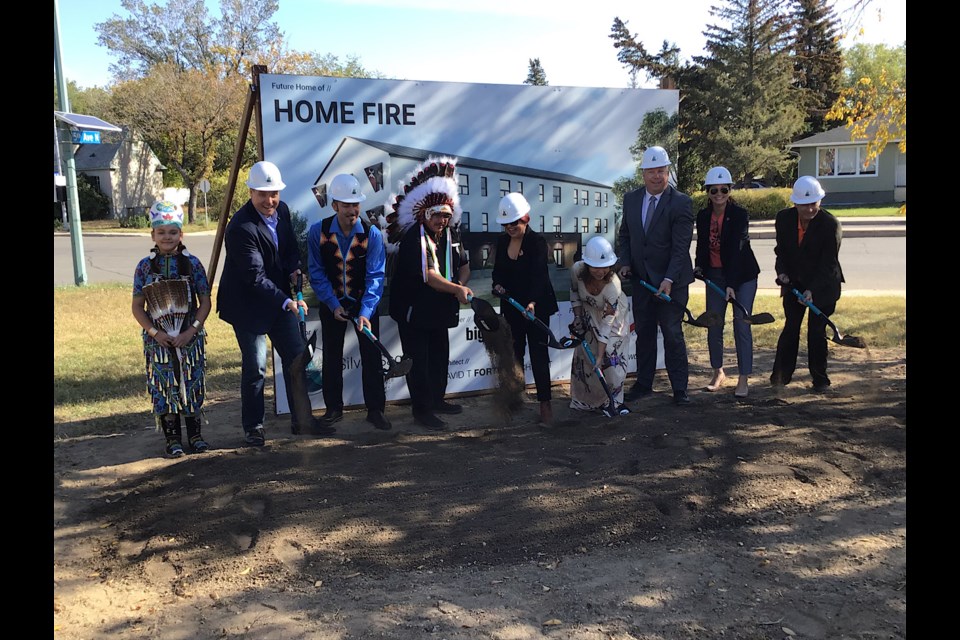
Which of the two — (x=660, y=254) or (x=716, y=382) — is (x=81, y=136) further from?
(x=716, y=382)

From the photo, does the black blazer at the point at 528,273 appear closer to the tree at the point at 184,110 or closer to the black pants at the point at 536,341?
the black pants at the point at 536,341

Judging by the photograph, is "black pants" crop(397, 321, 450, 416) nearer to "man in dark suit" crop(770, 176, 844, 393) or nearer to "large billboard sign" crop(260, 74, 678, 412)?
"large billboard sign" crop(260, 74, 678, 412)

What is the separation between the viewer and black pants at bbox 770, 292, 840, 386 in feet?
22.8

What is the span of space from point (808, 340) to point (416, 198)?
11.8 ft

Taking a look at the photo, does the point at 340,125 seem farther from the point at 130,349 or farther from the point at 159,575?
the point at 130,349

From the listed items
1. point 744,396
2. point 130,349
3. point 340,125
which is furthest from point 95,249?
point 744,396

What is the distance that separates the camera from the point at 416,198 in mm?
6641

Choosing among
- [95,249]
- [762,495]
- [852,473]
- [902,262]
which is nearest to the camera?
[762,495]

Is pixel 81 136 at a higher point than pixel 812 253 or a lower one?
higher

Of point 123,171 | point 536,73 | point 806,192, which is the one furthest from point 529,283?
point 536,73

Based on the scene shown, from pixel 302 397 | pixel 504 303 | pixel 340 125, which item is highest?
pixel 340 125

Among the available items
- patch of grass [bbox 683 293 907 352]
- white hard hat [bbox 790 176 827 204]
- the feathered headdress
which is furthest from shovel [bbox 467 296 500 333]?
patch of grass [bbox 683 293 907 352]

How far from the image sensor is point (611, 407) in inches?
250

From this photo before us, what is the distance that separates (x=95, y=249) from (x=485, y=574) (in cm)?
2605
